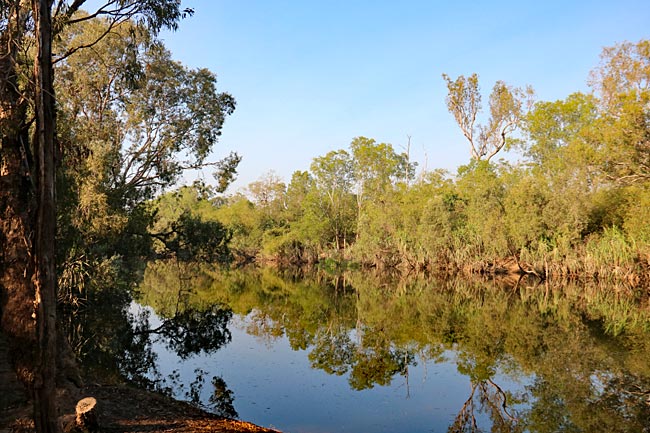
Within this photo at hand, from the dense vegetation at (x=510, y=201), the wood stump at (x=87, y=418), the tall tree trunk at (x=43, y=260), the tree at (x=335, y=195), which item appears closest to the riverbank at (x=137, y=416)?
the wood stump at (x=87, y=418)

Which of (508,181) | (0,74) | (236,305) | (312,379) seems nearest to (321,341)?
(312,379)

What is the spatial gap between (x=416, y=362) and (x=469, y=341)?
301cm

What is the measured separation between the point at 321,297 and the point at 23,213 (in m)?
18.0

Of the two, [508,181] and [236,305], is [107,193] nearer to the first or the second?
[236,305]

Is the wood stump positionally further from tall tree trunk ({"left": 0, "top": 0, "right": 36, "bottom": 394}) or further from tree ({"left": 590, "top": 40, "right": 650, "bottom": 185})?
tree ({"left": 590, "top": 40, "right": 650, "bottom": 185})

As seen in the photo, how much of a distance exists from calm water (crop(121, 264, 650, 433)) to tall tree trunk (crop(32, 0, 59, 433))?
13.5 ft

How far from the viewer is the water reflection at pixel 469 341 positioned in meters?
8.55

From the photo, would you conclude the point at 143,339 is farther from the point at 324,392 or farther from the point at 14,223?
the point at 14,223

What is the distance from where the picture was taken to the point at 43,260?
4613 millimetres

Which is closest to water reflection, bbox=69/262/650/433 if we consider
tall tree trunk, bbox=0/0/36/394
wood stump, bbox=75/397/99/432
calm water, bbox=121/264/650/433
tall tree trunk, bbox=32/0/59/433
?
calm water, bbox=121/264/650/433

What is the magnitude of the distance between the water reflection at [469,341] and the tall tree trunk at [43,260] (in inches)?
166

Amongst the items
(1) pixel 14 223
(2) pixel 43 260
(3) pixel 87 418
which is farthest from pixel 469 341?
(2) pixel 43 260

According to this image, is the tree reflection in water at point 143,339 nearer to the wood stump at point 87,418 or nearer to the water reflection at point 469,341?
the water reflection at point 469,341

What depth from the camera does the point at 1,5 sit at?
6.54 meters
